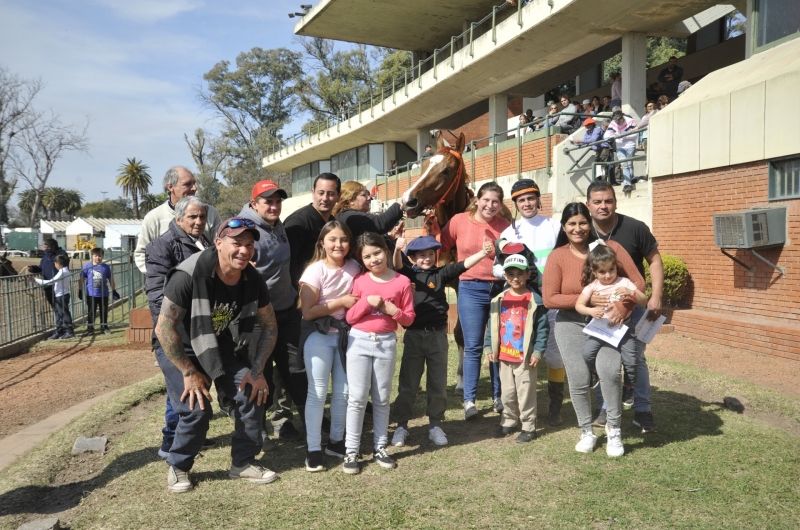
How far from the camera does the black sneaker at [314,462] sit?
418 cm

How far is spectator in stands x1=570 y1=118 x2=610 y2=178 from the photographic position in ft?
41.7

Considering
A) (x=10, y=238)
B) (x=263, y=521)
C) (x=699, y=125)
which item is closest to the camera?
(x=263, y=521)

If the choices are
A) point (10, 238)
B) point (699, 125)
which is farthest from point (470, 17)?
point (10, 238)

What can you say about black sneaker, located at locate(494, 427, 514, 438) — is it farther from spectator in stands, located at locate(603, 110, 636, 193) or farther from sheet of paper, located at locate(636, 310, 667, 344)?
spectator in stands, located at locate(603, 110, 636, 193)

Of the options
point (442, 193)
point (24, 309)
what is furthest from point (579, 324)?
point (24, 309)

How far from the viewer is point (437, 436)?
185 inches

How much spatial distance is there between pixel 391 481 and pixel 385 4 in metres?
24.5

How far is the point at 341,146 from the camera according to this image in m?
37.0

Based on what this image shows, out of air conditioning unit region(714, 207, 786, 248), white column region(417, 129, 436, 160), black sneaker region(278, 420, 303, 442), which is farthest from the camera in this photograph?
white column region(417, 129, 436, 160)

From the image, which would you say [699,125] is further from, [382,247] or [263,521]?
[263,521]

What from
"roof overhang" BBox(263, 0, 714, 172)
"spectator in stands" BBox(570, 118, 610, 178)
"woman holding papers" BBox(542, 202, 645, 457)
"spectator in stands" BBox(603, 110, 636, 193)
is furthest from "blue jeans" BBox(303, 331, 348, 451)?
"roof overhang" BBox(263, 0, 714, 172)

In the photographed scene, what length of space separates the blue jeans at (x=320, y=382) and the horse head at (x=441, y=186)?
56.4 inches

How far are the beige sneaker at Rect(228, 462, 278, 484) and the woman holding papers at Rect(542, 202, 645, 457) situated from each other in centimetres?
220

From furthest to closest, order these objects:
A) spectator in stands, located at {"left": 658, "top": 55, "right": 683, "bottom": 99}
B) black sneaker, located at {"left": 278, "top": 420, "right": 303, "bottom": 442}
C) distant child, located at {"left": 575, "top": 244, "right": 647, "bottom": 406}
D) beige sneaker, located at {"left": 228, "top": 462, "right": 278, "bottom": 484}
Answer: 1. spectator in stands, located at {"left": 658, "top": 55, "right": 683, "bottom": 99}
2. black sneaker, located at {"left": 278, "top": 420, "right": 303, "bottom": 442}
3. distant child, located at {"left": 575, "top": 244, "right": 647, "bottom": 406}
4. beige sneaker, located at {"left": 228, "top": 462, "right": 278, "bottom": 484}
